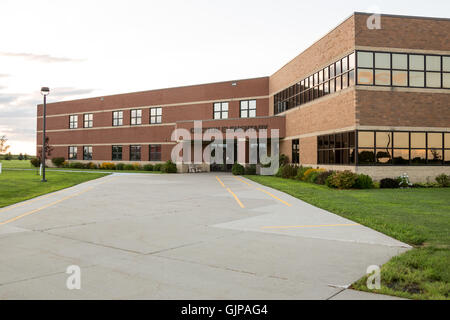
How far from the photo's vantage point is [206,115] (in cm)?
4141

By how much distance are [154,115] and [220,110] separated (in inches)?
382

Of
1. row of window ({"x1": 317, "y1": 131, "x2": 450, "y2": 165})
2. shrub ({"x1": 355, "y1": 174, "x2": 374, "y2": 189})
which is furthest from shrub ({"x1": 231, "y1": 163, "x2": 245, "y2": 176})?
shrub ({"x1": 355, "y1": 174, "x2": 374, "y2": 189})

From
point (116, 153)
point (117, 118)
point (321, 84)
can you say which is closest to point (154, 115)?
point (117, 118)

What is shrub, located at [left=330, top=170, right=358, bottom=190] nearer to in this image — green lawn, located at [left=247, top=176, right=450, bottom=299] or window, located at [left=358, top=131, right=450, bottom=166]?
window, located at [left=358, top=131, right=450, bottom=166]

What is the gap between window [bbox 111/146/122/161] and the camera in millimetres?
48188

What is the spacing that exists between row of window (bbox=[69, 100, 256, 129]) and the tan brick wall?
17.6 metres

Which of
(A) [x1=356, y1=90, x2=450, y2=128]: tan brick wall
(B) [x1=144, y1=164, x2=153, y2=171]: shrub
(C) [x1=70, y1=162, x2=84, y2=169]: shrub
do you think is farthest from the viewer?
(C) [x1=70, y1=162, x2=84, y2=169]: shrub

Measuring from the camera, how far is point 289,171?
29.0 m

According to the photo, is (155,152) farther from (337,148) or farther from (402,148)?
(402,148)

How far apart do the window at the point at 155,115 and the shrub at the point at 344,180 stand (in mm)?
29261

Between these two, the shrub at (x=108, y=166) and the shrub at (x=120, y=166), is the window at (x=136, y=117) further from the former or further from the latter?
the shrub at (x=108, y=166)

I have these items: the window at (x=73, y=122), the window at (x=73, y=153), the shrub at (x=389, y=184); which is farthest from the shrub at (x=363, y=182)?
the window at (x=73, y=122)
